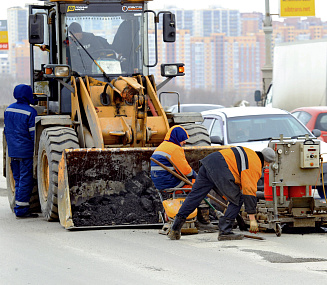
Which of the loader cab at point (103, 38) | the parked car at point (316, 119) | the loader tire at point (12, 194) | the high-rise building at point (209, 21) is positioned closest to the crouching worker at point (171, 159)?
the loader cab at point (103, 38)

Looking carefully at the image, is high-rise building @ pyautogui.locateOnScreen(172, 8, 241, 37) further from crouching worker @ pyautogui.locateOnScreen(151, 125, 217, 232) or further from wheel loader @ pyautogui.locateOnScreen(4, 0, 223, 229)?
crouching worker @ pyautogui.locateOnScreen(151, 125, 217, 232)

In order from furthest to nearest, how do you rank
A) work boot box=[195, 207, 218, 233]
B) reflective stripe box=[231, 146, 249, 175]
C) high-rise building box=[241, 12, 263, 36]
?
high-rise building box=[241, 12, 263, 36], work boot box=[195, 207, 218, 233], reflective stripe box=[231, 146, 249, 175]

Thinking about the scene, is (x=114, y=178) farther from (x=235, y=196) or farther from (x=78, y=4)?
(x=78, y=4)

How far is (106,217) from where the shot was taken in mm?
10703

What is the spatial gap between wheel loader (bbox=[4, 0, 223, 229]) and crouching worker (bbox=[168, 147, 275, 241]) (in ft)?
4.27

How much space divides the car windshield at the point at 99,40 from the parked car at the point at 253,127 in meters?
2.37

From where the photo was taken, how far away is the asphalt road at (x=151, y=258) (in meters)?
7.37

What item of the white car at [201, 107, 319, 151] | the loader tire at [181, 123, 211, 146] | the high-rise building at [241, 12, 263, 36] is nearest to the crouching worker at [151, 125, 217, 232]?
the loader tire at [181, 123, 211, 146]

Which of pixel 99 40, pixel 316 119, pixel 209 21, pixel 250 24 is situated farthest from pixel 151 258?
pixel 250 24

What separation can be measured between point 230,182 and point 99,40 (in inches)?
161

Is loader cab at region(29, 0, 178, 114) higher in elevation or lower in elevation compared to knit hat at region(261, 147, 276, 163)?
higher

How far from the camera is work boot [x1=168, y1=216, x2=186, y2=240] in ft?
31.8

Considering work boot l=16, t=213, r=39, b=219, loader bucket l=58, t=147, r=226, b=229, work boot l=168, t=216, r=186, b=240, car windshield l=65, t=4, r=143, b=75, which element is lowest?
work boot l=16, t=213, r=39, b=219

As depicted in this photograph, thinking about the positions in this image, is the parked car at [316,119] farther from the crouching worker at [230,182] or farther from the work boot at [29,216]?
the crouching worker at [230,182]
